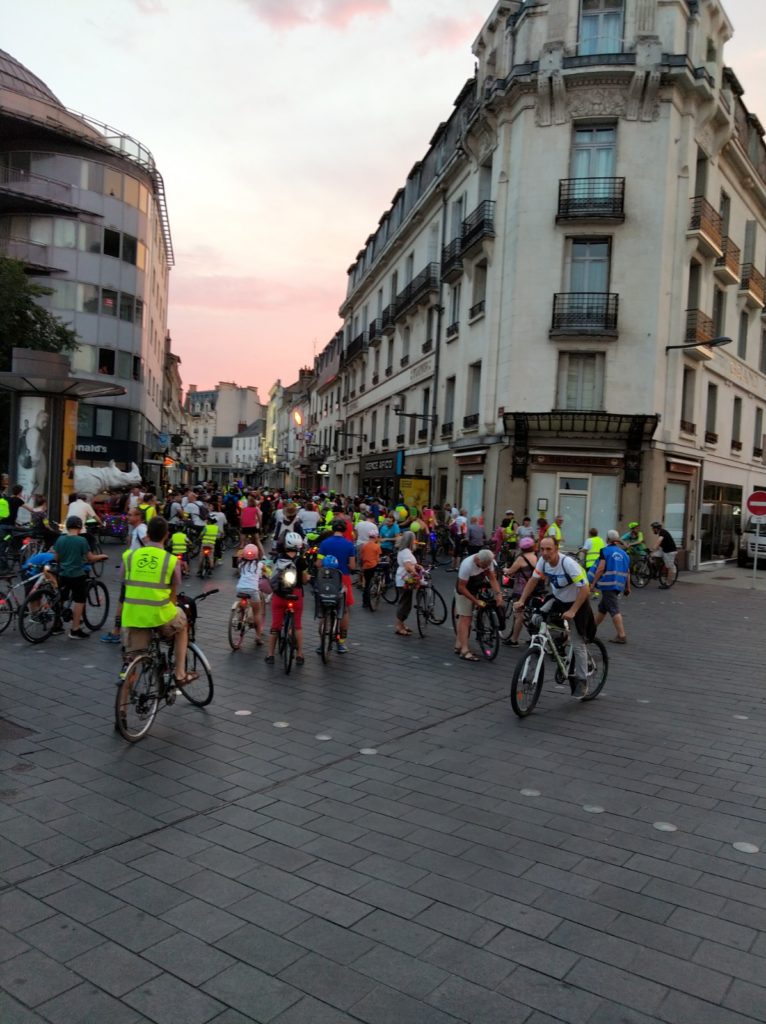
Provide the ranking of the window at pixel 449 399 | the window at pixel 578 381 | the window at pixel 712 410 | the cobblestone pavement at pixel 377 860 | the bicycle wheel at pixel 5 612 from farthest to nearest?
the window at pixel 449 399
the window at pixel 712 410
the window at pixel 578 381
the bicycle wheel at pixel 5 612
the cobblestone pavement at pixel 377 860

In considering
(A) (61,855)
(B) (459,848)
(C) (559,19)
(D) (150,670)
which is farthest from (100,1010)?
(C) (559,19)

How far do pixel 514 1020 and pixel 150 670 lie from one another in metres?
4.22

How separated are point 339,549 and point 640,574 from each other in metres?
13.4

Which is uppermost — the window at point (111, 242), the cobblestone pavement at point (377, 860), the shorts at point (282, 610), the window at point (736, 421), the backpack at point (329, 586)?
the window at point (111, 242)

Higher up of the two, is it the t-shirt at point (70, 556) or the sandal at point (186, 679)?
the t-shirt at point (70, 556)

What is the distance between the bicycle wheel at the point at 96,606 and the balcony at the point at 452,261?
774 inches

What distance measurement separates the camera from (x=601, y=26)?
23.0 metres

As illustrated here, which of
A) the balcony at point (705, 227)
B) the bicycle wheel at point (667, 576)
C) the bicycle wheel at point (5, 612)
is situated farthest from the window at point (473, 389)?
the bicycle wheel at point (5, 612)

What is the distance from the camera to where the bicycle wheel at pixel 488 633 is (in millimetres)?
10156

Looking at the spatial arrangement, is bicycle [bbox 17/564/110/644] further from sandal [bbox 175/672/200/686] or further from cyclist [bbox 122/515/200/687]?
cyclist [bbox 122/515/200/687]

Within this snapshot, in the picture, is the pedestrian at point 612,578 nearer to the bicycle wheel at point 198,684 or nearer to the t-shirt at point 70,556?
the bicycle wheel at point 198,684

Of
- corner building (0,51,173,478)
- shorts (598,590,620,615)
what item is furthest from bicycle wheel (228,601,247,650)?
corner building (0,51,173,478)

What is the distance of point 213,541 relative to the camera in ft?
54.7

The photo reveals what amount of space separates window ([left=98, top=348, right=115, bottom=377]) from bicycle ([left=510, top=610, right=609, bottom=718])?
110 ft
